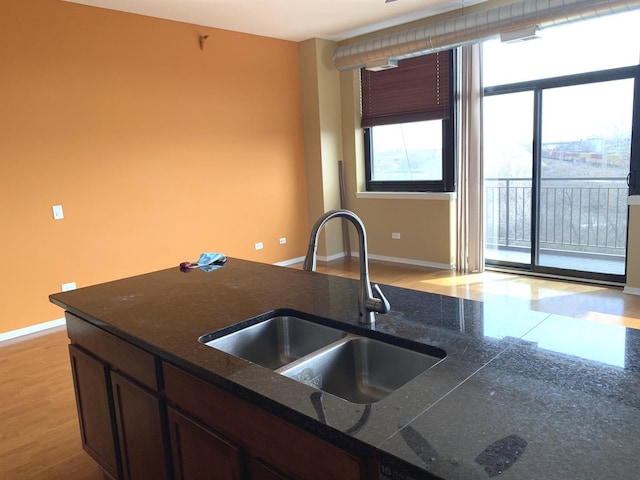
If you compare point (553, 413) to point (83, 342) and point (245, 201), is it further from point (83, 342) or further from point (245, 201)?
point (245, 201)

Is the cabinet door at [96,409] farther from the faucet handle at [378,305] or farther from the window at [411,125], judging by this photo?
the window at [411,125]

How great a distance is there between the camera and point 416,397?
3.73ft

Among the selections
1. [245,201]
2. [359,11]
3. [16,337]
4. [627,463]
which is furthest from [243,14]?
[627,463]

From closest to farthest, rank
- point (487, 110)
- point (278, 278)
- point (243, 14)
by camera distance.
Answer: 1. point (278, 278)
2. point (243, 14)
3. point (487, 110)

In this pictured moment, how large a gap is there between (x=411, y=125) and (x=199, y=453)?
18.0 ft

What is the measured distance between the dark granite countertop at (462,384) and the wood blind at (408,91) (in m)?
4.41

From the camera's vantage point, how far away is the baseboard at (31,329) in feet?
14.2

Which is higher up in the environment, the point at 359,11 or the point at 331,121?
the point at 359,11

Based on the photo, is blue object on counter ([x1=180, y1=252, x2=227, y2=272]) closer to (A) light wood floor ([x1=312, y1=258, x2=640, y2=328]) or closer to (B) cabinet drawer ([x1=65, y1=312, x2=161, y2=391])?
(B) cabinet drawer ([x1=65, y1=312, x2=161, y2=391])

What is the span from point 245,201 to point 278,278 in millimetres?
3939

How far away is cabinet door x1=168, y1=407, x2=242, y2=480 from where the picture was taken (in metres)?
1.37

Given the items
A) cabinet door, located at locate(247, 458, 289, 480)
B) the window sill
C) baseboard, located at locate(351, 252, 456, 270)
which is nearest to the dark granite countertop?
cabinet door, located at locate(247, 458, 289, 480)

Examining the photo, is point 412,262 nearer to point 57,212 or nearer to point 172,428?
point 57,212

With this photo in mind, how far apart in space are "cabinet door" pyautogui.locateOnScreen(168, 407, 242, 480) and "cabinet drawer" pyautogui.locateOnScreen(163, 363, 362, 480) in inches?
1.2
